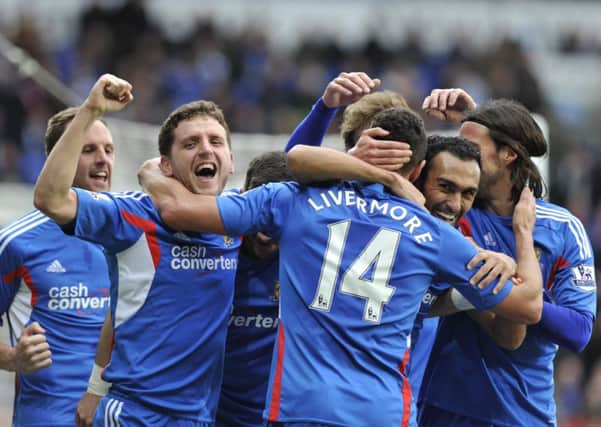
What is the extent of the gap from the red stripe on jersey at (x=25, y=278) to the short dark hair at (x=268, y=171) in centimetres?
135

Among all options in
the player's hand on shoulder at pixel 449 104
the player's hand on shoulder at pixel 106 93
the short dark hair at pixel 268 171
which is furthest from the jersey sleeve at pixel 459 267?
the player's hand on shoulder at pixel 106 93

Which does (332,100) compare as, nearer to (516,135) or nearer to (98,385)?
(516,135)

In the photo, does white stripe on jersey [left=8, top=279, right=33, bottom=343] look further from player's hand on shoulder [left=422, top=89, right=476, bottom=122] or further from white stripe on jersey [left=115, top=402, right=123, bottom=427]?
player's hand on shoulder [left=422, top=89, right=476, bottom=122]

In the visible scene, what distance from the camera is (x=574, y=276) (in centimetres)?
566

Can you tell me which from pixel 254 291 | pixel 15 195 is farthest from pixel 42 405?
pixel 15 195

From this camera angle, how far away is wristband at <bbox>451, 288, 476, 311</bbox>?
5449 millimetres

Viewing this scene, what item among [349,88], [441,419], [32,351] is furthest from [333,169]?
[32,351]

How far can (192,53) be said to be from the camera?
59.3ft

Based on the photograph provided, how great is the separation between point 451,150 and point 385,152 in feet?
1.66

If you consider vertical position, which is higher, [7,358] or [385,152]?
[385,152]

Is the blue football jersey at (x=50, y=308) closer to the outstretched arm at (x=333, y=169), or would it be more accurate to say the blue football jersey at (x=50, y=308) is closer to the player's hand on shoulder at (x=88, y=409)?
the player's hand on shoulder at (x=88, y=409)

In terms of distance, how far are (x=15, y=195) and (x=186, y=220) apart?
6903 mm

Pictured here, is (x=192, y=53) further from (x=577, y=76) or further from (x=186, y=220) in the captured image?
(x=186, y=220)

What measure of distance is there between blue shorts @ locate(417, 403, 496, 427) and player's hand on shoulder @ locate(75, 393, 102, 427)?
1714mm
